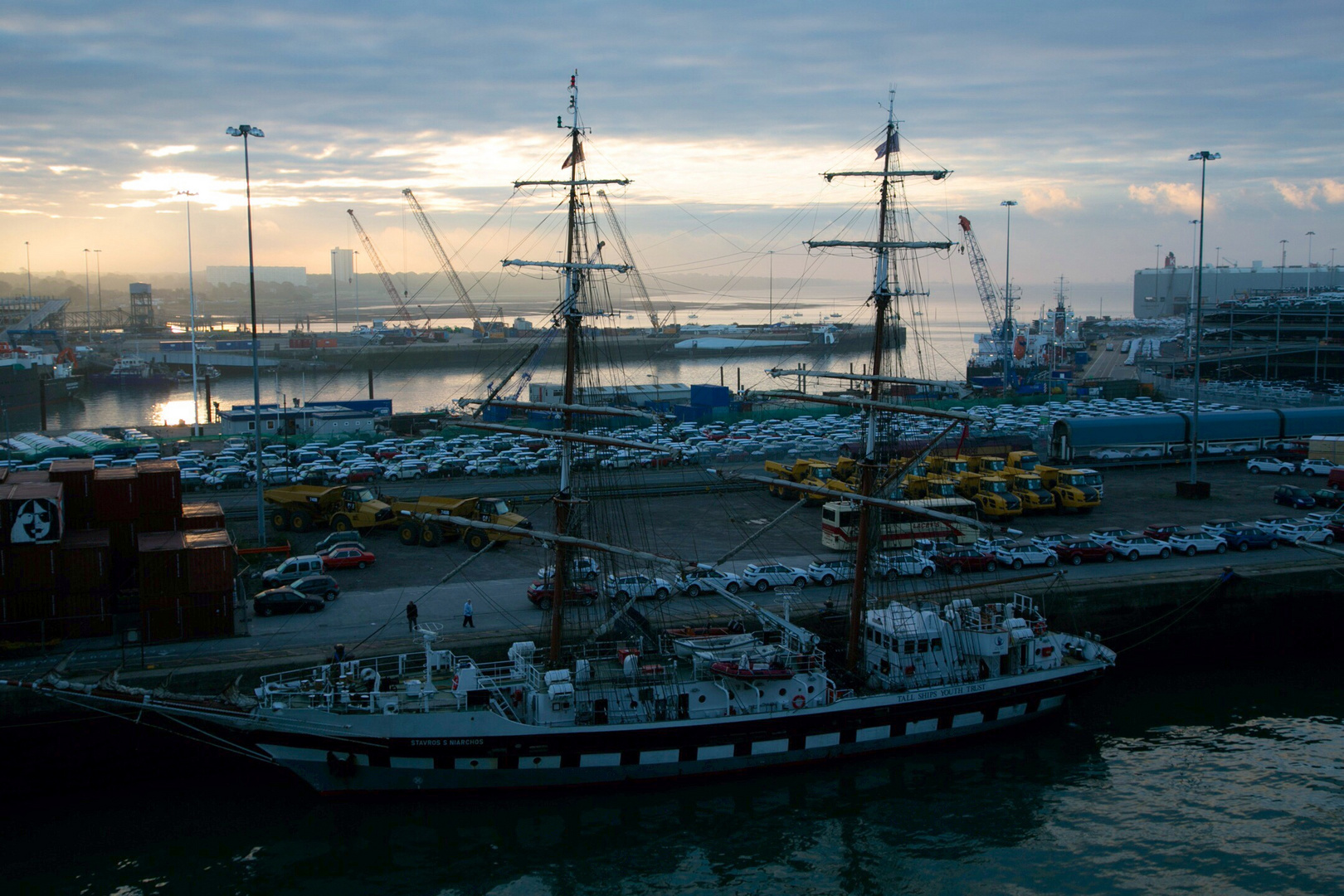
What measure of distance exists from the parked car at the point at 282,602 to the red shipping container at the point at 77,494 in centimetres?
389

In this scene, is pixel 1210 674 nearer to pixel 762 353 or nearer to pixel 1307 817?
pixel 1307 817

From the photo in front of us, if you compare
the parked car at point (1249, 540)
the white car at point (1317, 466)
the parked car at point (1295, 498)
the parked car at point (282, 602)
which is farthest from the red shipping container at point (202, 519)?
the white car at point (1317, 466)

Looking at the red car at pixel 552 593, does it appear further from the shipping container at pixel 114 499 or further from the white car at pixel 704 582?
the shipping container at pixel 114 499

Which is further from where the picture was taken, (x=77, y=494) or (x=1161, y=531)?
(x=1161, y=531)

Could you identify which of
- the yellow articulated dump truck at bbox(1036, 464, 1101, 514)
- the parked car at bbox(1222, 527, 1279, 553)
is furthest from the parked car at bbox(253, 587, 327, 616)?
the parked car at bbox(1222, 527, 1279, 553)

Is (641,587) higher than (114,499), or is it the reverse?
(114,499)

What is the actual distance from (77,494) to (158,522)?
1.63 m

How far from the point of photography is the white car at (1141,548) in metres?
25.5

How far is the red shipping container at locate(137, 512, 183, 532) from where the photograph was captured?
2156 cm

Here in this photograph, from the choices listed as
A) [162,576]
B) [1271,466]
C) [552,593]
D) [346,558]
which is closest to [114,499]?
[162,576]

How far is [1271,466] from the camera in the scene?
37.3m

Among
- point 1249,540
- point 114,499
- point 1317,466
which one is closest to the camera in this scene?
point 114,499

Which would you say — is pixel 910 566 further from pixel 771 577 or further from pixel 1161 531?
pixel 1161 531

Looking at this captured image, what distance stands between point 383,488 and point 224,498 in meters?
5.08
